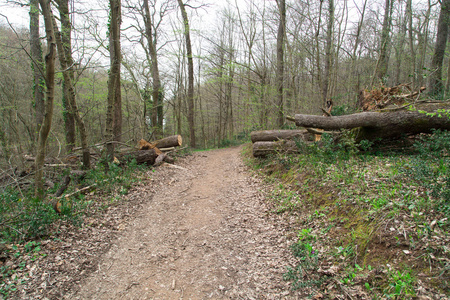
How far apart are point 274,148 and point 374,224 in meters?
5.07

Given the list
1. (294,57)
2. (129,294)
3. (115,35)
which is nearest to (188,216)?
(129,294)

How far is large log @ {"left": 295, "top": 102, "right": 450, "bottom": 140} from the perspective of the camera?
5742 millimetres

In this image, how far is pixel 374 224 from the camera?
321 cm

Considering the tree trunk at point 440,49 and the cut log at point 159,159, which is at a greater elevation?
the tree trunk at point 440,49

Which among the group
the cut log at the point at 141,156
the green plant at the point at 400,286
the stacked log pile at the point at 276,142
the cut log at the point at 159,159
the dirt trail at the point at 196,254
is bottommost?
the dirt trail at the point at 196,254

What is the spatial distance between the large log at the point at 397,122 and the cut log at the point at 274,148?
1.59 metres

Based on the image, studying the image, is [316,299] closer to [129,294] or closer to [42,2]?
[129,294]

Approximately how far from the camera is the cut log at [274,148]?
24.8 feet

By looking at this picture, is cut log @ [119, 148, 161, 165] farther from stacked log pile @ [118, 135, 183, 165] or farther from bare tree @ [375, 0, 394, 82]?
bare tree @ [375, 0, 394, 82]

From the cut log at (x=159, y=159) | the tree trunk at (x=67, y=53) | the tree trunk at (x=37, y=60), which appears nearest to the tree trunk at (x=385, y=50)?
the cut log at (x=159, y=159)

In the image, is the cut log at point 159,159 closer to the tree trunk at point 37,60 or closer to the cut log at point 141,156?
the cut log at point 141,156

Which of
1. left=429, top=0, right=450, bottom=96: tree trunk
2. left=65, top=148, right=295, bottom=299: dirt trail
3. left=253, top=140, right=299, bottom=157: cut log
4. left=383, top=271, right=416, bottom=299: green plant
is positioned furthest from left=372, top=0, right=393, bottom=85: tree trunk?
left=383, top=271, right=416, bottom=299: green plant

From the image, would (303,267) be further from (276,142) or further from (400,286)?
(276,142)

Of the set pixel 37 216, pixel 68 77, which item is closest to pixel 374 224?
pixel 37 216
